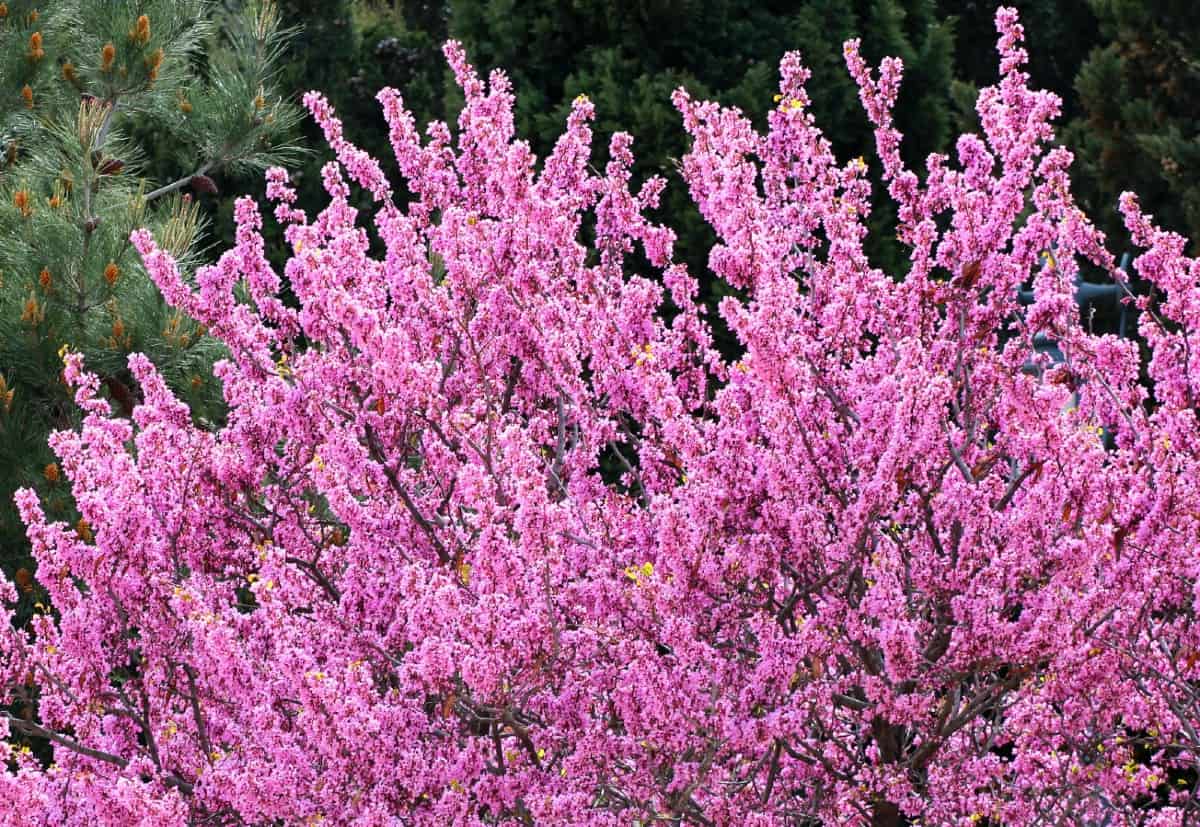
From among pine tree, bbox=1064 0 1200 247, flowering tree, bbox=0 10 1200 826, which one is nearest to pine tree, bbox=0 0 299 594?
flowering tree, bbox=0 10 1200 826

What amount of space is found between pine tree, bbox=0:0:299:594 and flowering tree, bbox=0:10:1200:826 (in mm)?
1409

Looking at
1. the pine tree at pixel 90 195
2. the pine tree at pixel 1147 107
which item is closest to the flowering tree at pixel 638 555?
the pine tree at pixel 90 195

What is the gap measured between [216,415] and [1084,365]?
11.5 feet

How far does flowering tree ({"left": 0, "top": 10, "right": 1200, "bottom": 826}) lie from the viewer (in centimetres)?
358

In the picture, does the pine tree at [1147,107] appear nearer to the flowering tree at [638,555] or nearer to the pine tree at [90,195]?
the pine tree at [90,195]

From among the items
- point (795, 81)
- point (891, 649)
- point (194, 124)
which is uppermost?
point (194, 124)

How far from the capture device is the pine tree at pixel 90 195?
5.89 metres

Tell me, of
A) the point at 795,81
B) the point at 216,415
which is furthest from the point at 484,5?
the point at 795,81

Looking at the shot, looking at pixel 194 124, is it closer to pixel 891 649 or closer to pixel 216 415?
pixel 216 415

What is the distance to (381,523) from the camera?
13.0 feet

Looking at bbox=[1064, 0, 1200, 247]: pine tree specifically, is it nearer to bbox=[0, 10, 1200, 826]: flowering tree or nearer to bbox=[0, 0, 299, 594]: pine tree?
bbox=[0, 0, 299, 594]: pine tree

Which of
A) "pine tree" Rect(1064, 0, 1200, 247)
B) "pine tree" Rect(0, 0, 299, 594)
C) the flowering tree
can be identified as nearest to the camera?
the flowering tree

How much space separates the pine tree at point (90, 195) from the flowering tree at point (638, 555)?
1.41m

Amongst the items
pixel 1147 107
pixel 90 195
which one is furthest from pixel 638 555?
pixel 1147 107
